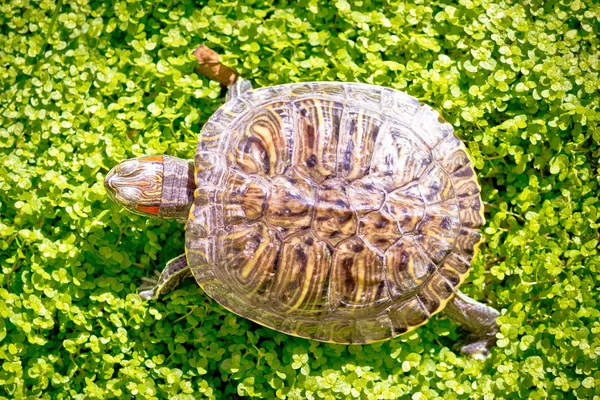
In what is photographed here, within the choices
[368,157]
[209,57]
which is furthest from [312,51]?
[368,157]

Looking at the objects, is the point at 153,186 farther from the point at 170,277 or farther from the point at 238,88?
the point at 238,88

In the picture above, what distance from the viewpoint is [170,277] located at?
4.43 metres

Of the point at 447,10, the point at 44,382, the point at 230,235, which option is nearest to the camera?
the point at 230,235

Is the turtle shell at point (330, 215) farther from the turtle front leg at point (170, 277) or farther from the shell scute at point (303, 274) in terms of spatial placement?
the turtle front leg at point (170, 277)

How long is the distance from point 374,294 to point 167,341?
1.45m

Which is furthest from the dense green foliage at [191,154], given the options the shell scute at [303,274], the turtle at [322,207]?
the shell scute at [303,274]

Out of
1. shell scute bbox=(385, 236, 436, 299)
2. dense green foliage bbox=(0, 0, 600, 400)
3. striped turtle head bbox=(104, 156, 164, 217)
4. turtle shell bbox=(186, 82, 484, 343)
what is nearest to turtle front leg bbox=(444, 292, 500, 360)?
dense green foliage bbox=(0, 0, 600, 400)

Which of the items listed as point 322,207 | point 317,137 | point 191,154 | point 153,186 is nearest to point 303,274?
point 322,207

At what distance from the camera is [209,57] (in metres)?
4.94

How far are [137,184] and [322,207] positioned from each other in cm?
116

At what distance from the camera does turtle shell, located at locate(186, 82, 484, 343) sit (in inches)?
159

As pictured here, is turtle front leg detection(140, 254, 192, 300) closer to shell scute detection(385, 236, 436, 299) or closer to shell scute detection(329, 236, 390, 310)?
shell scute detection(329, 236, 390, 310)

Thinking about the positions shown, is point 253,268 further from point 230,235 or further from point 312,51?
point 312,51

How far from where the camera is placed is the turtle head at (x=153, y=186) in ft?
13.9
